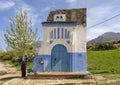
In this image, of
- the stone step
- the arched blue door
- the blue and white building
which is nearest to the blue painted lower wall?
the blue and white building

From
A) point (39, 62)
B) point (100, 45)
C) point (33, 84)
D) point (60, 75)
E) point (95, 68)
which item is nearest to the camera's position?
point (33, 84)

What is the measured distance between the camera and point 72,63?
26.4m

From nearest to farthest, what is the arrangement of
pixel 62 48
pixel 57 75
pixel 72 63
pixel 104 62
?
pixel 57 75, pixel 72 63, pixel 62 48, pixel 104 62

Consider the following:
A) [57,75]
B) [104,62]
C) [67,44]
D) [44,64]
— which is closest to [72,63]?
[67,44]

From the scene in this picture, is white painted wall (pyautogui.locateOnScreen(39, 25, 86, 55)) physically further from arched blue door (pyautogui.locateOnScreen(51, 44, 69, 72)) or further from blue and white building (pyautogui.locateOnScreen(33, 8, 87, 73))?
arched blue door (pyautogui.locateOnScreen(51, 44, 69, 72))

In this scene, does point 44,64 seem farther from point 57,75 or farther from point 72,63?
point 57,75

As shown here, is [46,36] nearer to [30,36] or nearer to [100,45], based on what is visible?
[30,36]

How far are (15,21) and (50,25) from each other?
23.3 feet

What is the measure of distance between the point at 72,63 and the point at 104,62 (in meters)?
10.5

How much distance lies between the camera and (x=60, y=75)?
23.6 metres

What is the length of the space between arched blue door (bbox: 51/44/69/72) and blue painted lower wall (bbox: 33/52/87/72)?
1.28ft

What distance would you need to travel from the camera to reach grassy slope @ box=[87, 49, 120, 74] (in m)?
31.5

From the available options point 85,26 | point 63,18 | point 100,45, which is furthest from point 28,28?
point 100,45

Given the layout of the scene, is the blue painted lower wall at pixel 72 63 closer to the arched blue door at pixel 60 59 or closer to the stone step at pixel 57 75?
the arched blue door at pixel 60 59
